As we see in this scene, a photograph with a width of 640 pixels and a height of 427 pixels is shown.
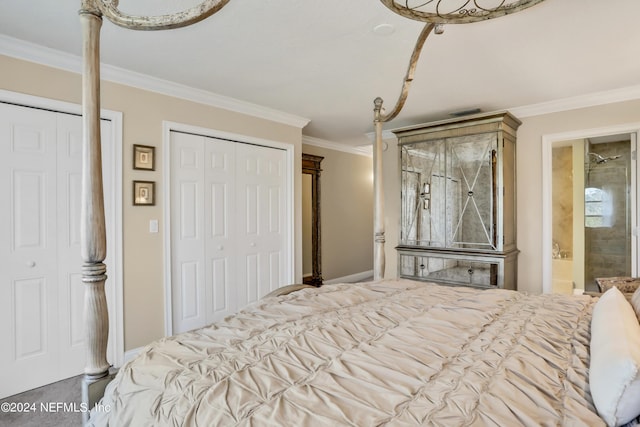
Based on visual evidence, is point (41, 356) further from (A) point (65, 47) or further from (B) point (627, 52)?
(B) point (627, 52)

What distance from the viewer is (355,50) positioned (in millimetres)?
2516

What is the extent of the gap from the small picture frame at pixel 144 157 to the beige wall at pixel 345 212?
8.72ft

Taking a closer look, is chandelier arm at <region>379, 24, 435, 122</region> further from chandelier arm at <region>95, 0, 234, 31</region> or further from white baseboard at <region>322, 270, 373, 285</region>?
white baseboard at <region>322, 270, 373, 285</region>

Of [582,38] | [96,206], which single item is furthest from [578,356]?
[582,38]

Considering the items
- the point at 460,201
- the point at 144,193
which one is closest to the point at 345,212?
the point at 460,201

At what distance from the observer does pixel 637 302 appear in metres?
1.42

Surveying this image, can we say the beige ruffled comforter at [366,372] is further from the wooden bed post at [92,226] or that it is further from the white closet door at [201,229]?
the white closet door at [201,229]

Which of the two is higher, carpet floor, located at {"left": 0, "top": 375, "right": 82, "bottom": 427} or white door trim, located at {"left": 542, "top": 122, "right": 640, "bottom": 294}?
white door trim, located at {"left": 542, "top": 122, "right": 640, "bottom": 294}

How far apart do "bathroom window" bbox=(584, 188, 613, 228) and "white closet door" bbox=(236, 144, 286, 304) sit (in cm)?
438

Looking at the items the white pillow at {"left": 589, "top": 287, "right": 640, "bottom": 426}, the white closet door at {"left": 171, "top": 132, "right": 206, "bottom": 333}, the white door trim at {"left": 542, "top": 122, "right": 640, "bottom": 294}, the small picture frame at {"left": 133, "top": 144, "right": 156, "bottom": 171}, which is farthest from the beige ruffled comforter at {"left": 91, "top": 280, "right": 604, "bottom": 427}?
the white door trim at {"left": 542, "top": 122, "right": 640, "bottom": 294}

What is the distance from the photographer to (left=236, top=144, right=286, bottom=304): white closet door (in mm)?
3857

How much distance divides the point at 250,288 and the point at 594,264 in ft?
16.1

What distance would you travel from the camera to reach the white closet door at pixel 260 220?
12.7 feet

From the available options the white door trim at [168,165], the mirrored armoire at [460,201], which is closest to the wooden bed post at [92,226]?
the white door trim at [168,165]
